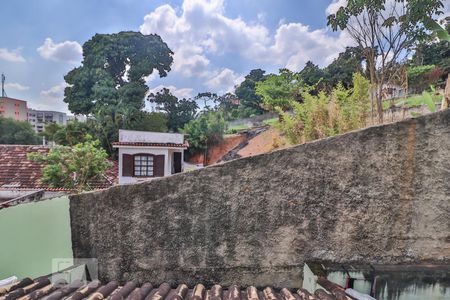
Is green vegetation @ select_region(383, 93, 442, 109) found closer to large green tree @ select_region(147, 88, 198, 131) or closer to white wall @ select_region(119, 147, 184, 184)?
white wall @ select_region(119, 147, 184, 184)

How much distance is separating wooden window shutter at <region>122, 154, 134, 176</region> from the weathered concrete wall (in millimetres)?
15534

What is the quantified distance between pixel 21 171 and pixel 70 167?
10.2ft

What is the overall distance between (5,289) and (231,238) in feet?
7.04

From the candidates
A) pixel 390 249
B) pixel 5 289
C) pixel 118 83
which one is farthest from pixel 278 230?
pixel 118 83

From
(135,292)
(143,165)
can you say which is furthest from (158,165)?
(135,292)

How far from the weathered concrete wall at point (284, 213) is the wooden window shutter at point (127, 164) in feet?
51.0

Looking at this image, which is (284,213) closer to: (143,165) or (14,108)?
(143,165)

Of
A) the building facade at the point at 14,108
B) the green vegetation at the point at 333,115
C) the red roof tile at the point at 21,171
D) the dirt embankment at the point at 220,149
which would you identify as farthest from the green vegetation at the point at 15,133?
the green vegetation at the point at 333,115

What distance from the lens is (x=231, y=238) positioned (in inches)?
125

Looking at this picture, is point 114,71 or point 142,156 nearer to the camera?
point 142,156

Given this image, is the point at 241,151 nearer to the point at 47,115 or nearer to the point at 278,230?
the point at 278,230

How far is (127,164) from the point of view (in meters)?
18.4

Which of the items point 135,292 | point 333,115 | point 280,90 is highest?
point 280,90

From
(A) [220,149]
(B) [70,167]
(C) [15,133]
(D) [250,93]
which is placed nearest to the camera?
(B) [70,167]
